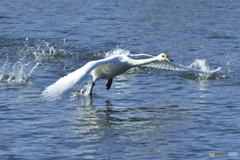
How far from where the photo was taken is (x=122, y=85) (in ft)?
54.4

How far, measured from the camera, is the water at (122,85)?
1149 cm

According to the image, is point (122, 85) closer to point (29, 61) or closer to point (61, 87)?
point (29, 61)

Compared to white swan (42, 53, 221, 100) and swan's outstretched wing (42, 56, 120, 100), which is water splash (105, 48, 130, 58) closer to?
white swan (42, 53, 221, 100)

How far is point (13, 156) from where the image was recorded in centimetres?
1080

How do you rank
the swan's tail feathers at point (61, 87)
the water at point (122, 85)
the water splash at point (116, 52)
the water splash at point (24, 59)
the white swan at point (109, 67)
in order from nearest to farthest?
the water at point (122, 85), the swan's tail feathers at point (61, 87), the white swan at point (109, 67), the water splash at point (24, 59), the water splash at point (116, 52)

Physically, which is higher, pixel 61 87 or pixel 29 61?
pixel 29 61

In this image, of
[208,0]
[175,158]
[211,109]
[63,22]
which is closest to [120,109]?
[211,109]

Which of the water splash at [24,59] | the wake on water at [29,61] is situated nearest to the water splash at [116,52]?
the wake on water at [29,61]

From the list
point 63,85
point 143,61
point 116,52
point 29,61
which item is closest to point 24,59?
point 29,61

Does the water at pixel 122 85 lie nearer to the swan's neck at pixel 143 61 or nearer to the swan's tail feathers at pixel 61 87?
the swan's tail feathers at pixel 61 87

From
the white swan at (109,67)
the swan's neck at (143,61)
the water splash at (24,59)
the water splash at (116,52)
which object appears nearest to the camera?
the white swan at (109,67)

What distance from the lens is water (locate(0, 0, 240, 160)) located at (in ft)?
37.7

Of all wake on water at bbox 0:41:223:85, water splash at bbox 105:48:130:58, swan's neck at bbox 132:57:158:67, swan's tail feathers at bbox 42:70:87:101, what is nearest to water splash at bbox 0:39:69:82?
wake on water at bbox 0:41:223:85

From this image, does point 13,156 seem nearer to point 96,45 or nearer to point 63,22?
point 96,45
